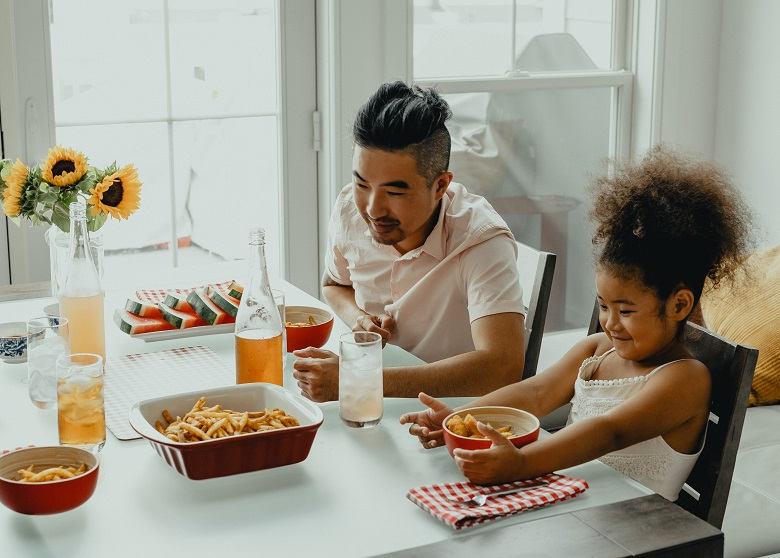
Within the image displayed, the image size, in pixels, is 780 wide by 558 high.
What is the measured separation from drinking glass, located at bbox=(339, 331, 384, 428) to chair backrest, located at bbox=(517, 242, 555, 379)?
62 cm

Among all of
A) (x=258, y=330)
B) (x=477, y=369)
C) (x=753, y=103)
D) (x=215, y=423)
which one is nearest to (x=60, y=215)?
(x=258, y=330)

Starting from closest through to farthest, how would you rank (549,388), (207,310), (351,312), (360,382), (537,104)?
1. (360,382)
2. (549,388)
3. (207,310)
4. (351,312)
5. (537,104)

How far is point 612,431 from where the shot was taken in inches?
60.6

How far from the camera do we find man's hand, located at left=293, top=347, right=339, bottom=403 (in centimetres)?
168

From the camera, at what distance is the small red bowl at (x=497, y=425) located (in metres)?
1.43

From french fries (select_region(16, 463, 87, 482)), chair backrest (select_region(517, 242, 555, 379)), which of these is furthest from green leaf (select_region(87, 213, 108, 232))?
chair backrest (select_region(517, 242, 555, 379))

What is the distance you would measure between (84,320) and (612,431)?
88 centimetres

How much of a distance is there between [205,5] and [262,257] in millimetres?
1455

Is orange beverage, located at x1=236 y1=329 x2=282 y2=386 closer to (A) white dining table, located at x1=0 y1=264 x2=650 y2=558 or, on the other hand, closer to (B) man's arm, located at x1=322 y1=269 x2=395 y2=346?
(A) white dining table, located at x1=0 y1=264 x2=650 y2=558

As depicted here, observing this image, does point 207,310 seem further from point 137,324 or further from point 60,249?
point 60,249

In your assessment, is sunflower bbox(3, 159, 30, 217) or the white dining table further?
sunflower bbox(3, 159, 30, 217)

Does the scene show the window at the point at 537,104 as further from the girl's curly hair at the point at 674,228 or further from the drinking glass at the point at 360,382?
the drinking glass at the point at 360,382

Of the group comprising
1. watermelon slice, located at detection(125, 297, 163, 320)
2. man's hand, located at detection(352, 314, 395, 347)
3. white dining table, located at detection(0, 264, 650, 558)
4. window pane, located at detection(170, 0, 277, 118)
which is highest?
window pane, located at detection(170, 0, 277, 118)

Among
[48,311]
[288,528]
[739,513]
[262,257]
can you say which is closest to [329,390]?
[262,257]
